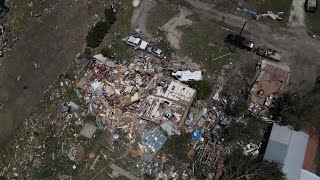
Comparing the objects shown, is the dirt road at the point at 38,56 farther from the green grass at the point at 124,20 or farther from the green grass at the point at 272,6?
the green grass at the point at 272,6

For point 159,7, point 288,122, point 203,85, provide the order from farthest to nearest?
point 159,7 < point 203,85 < point 288,122

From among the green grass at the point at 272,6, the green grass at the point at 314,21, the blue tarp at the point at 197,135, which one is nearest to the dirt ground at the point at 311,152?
the blue tarp at the point at 197,135

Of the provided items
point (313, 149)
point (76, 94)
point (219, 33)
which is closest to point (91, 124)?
point (76, 94)

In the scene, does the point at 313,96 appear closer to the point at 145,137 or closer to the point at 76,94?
the point at 145,137

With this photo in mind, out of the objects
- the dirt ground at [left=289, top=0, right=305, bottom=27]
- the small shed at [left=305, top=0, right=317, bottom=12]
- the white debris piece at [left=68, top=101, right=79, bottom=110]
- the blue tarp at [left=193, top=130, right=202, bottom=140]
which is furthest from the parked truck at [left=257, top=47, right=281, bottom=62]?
the white debris piece at [left=68, top=101, right=79, bottom=110]

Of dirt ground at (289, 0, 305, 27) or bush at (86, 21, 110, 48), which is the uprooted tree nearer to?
dirt ground at (289, 0, 305, 27)

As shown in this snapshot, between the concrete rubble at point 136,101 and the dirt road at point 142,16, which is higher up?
the dirt road at point 142,16
